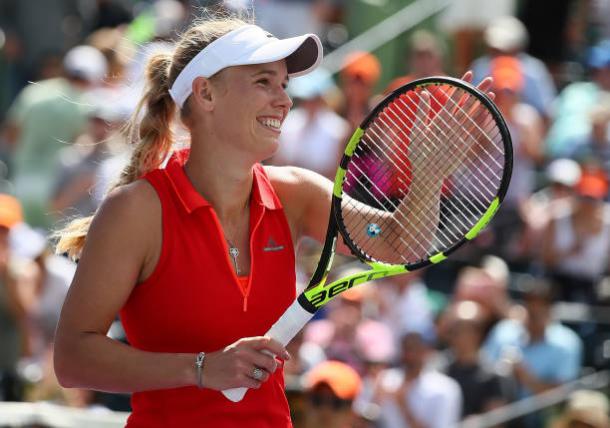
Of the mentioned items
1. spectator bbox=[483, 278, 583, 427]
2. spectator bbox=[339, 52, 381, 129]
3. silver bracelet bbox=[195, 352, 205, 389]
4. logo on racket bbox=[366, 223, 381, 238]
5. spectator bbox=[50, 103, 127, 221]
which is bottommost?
spectator bbox=[483, 278, 583, 427]

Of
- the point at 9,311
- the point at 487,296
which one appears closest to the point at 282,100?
the point at 487,296

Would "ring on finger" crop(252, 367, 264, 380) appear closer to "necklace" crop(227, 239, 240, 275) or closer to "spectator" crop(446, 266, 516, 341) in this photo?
"necklace" crop(227, 239, 240, 275)

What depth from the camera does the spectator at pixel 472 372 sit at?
6.43 metres

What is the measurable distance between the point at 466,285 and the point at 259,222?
13.6ft

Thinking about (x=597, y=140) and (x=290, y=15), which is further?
(x=290, y=15)

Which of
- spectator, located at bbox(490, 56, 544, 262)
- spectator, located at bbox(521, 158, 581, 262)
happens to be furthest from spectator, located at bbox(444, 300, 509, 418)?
spectator, located at bbox(490, 56, 544, 262)

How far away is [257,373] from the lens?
281 cm

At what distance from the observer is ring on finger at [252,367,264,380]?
280 cm

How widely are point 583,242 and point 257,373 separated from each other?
4886 mm

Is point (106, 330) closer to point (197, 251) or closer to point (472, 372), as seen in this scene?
point (197, 251)

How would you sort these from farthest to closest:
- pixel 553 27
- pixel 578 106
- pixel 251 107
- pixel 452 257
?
1. pixel 553 27
2. pixel 578 106
3. pixel 452 257
4. pixel 251 107

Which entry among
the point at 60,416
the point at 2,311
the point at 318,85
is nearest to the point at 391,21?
the point at 318,85

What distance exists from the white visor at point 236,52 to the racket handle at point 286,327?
590 millimetres

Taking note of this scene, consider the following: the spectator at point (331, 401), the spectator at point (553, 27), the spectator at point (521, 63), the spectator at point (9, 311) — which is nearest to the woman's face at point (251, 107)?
the spectator at point (331, 401)
